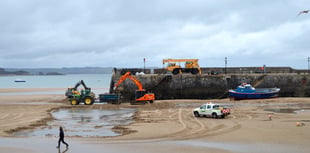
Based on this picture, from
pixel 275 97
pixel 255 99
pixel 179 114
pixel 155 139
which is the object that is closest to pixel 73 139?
pixel 155 139

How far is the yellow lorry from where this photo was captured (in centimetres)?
4456

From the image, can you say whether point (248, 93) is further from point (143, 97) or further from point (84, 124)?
point (84, 124)

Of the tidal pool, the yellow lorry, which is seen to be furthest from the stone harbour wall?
the tidal pool

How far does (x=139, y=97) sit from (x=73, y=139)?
18038 mm

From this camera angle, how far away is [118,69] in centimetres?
4606

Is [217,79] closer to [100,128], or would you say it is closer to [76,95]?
[76,95]

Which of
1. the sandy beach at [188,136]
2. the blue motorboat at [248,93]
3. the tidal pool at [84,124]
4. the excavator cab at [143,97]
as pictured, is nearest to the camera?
the sandy beach at [188,136]

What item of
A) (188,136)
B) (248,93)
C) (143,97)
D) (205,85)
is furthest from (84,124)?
(205,85)

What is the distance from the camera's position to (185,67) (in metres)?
45.0

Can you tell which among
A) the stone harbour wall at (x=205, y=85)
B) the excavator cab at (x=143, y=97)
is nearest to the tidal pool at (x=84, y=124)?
the excavator cab at (x=143, y=97)

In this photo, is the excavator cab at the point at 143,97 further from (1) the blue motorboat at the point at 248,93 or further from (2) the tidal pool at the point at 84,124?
(1) the blue motorboat at the point at 248,93

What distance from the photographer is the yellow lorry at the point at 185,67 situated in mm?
44562

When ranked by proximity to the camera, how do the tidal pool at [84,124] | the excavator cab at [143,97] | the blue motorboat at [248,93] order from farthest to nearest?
the blue motorboat at [248,93]
the excavator cab at [143,97]
the tidal pool at [84,124]

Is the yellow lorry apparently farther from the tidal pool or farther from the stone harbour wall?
the tidal pool
